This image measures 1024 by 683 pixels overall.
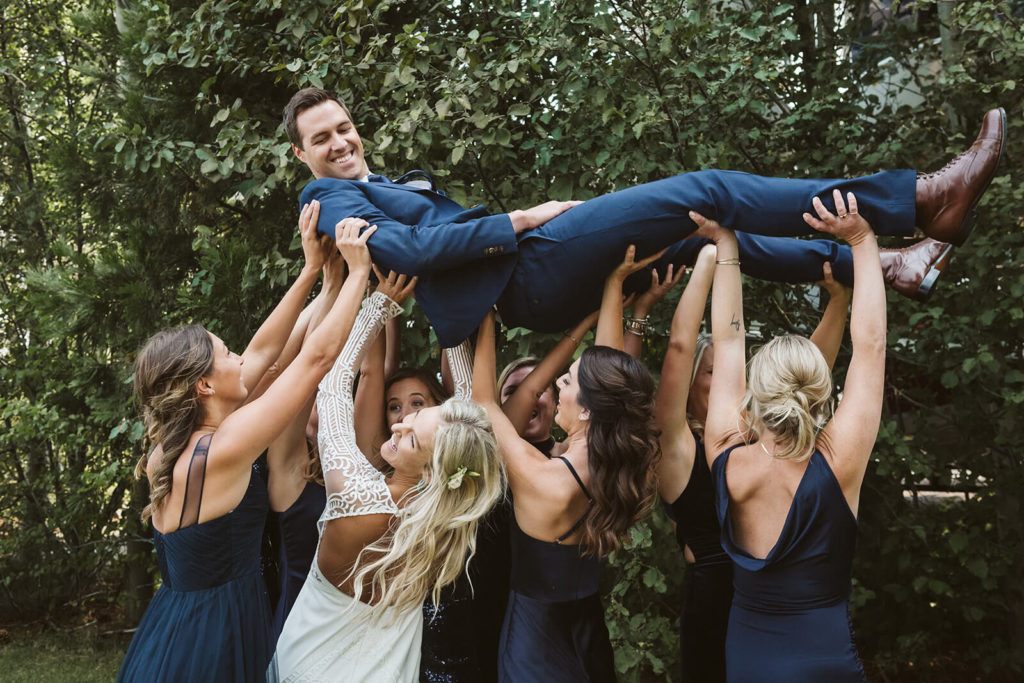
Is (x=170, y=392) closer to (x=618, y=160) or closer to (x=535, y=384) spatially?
(x=535, y=384)

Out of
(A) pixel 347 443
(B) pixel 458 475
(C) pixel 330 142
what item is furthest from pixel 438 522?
(C) pixel 330 142

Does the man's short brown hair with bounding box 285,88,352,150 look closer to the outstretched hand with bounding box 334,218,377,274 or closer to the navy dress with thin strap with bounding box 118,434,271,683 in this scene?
the outstretched hand with bounding box 334,218,377,274

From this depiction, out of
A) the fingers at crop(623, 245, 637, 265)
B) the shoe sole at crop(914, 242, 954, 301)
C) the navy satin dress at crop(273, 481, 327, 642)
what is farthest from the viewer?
the navy satin dress at crop(273, 481, 327, 642)

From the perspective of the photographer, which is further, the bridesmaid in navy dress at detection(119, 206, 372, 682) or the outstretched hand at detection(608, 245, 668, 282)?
the outstretched hand at detection(608, 245, 668, 282)

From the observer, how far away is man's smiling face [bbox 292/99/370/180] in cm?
340

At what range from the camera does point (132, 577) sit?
7301 millimetres

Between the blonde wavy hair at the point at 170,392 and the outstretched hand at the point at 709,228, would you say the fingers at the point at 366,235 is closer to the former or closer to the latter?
the blonde wavy hair at the point at 170,392

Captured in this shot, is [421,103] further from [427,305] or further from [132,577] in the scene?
[132,577]

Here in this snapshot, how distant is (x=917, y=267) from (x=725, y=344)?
0.82 meters

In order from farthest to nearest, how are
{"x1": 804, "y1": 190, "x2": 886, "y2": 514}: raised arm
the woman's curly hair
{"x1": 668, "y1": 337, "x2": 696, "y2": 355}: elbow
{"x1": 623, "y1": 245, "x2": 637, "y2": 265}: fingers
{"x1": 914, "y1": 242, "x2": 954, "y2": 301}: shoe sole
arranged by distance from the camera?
{"x1": 914, "y1": 242, "x2": 954, "y2": 301}: shoe sole → {"x1": 668, "y1": 337, "x2": 696, "y2": 355}: elbow → {"x1": 623, "y1": 245, "x2": 637, "y2": 265}: fingers → the woman's curly hair → {"x1": 804, "y1": 190, "x2": 886, "y2": 514}: raised arm

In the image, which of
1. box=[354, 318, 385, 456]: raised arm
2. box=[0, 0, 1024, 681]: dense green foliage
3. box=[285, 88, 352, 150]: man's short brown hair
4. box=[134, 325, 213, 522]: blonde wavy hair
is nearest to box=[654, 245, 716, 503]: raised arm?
box=[0, 0, 1024, 681]: dense green foliage

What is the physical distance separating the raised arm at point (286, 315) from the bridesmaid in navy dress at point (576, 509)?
80 cm

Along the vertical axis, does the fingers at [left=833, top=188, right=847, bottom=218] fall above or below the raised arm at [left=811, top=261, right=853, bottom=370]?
above

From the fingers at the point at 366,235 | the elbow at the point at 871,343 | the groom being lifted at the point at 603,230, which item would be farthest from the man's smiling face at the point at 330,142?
the elbow at the point at 871,343
